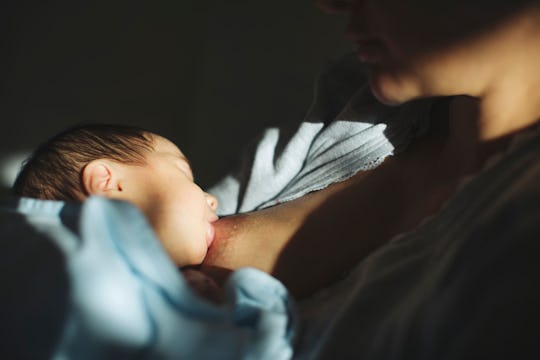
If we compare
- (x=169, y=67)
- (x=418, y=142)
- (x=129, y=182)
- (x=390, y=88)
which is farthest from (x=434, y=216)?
(x=169, y=67)

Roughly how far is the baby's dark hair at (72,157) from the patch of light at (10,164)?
15.7 inches

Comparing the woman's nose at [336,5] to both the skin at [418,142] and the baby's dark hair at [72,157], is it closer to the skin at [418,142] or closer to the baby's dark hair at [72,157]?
the skin at [418,142]

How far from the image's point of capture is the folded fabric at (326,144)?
32.8 inches

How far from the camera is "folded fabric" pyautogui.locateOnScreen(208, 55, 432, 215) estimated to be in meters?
0.83

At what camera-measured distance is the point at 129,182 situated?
28.9 inches

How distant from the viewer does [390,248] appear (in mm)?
580

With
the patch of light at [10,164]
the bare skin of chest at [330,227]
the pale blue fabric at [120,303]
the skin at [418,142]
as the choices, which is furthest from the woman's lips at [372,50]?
the patch of light at [10,164]

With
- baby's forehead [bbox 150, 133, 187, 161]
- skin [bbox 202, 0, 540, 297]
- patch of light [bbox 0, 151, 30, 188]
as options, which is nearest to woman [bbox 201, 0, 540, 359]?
skin [bbox 202, 0, 540, 297]

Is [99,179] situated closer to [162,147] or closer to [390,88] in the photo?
[162,147]

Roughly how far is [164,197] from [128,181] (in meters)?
0.05

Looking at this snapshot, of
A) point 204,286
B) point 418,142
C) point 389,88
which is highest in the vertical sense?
point 389,88

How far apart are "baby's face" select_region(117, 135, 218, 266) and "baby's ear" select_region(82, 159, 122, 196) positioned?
17mm

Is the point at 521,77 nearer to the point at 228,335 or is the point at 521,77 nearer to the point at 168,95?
the point at 228,335

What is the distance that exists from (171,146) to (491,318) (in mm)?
562
